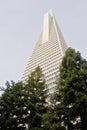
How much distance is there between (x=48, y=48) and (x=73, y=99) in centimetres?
16045

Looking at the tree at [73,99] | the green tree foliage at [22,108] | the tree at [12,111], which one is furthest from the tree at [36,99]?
the tree at [73,99]

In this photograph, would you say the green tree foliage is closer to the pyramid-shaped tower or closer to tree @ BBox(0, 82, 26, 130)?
tree @ BBox(0, 82, 26, 130)

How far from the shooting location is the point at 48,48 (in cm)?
18225

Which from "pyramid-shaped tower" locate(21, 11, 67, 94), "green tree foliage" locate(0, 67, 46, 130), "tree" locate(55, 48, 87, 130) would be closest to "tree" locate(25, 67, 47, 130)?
"green tree foliage" locate(0, 67, 46, 130)

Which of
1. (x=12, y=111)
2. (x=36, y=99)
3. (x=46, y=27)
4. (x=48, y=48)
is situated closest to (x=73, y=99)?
(x=36, y=99)

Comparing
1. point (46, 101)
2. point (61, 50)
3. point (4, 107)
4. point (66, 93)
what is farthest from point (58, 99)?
point (61, 50)

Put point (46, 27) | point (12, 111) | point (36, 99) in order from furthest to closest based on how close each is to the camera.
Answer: point (46, 27) → point (36, 99) → point (12, 111)

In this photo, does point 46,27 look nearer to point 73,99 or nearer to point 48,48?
point 48,48

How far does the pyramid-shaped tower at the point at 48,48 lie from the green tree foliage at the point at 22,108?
136343 millimetres

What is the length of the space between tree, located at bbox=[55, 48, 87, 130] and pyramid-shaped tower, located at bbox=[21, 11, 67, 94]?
459ft

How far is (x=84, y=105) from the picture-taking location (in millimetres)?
22172

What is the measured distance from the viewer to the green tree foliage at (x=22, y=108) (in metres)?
25.5

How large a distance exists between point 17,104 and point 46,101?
2.51m

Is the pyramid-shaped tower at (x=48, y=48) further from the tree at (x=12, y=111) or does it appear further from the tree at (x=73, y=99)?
the tree at (x=73, y=99)
